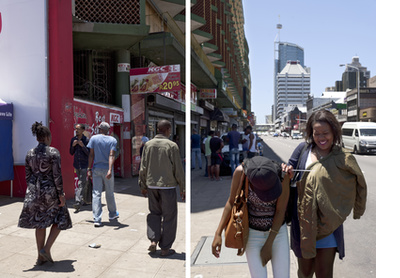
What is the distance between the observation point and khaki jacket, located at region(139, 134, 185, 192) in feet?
13.8

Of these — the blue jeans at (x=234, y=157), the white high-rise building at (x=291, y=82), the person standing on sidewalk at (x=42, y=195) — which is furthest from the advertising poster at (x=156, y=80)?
the person standing on sidewalk at (x=42, y=195)

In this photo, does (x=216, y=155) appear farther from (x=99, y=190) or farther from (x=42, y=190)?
(x=42, y=190)

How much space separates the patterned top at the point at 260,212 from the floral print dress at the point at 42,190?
2.44 m

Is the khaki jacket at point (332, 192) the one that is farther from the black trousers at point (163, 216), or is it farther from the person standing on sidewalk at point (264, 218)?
the black trousers at point (163, 216)

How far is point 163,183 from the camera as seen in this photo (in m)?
4.20

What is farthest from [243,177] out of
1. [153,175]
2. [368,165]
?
[368,165]

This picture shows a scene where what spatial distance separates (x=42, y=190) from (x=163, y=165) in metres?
1.36

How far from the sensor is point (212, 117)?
27.8 m

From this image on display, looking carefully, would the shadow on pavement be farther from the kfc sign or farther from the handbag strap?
the kfc sign

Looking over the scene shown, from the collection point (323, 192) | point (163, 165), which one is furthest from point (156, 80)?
point (323, 192)

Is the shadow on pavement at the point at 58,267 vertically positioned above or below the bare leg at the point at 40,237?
below

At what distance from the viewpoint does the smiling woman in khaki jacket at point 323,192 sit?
7.34 ft

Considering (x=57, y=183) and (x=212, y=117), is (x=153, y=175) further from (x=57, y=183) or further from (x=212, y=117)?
(x=212, y=117)

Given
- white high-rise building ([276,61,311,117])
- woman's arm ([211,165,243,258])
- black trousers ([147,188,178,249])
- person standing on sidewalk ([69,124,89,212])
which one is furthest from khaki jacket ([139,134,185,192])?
person standing on sidewalk ([69,124,89,212])
